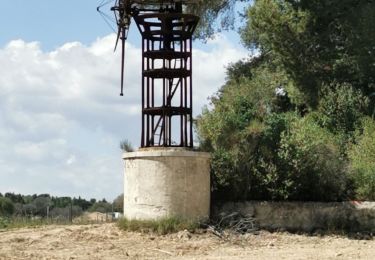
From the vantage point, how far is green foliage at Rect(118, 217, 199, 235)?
1852 centimetres

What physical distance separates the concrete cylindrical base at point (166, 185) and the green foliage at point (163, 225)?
0.20 metres

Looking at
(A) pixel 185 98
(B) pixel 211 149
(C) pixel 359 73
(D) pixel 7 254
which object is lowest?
(D) pixel 7 254

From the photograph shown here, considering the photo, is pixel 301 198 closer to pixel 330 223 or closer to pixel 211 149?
pixel 330 223

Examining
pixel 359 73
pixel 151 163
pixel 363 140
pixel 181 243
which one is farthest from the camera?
pixel 359 73

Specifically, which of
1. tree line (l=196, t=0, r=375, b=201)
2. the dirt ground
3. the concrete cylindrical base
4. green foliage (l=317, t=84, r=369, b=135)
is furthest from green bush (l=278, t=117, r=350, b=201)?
green foliage (l=317, t=84, r=369, b=135)

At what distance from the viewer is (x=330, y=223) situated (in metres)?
19.7

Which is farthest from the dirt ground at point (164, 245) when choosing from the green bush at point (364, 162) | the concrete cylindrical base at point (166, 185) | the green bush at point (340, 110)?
the green bush at point (340, 110)

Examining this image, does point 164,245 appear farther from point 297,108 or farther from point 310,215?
point 297,108

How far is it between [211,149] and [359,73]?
31.0ft

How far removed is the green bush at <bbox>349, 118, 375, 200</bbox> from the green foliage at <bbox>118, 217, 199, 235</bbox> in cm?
507

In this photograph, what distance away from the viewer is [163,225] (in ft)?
60.8

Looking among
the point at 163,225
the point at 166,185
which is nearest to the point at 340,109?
the point at 166,185

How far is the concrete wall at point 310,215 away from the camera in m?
19.7

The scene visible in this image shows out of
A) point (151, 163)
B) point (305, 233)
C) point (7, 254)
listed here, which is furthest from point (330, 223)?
point (7, 254)
